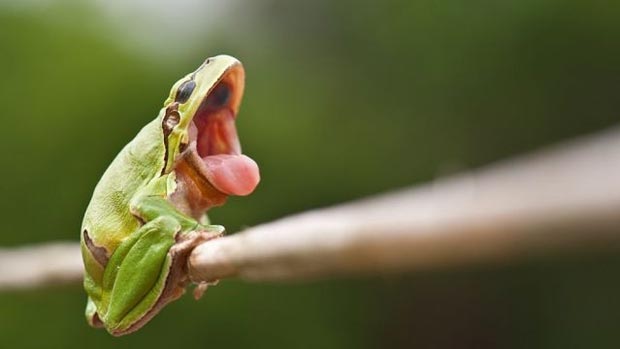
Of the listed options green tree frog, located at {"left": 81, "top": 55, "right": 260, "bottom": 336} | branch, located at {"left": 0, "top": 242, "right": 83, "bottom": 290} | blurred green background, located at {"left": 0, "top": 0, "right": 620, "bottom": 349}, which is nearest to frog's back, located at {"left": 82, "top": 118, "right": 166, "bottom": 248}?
green tree frog, located at {"left": 81, "top": 55, "right": 260, "bottom": 336}

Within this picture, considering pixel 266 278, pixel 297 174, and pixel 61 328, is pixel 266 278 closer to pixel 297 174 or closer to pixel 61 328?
pixel 61 328

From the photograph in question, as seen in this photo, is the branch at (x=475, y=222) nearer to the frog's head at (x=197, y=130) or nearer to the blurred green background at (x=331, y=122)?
the frog's head at (x=197, y=130)

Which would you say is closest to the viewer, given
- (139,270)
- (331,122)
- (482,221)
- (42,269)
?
(482,221)

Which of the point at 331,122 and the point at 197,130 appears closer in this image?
the point at 197,130

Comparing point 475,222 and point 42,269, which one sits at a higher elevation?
point 42,269

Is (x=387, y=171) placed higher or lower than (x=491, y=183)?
higher

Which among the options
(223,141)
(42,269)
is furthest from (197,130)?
(42,269)

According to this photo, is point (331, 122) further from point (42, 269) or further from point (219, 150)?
point (219, 150)

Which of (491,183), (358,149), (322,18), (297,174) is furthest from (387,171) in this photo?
(491,183)
